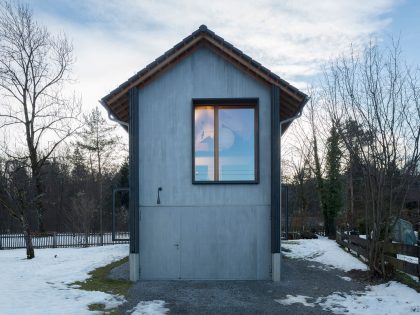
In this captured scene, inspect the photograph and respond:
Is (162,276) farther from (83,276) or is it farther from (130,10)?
(130,10)

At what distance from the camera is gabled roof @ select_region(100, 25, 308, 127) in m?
9.01

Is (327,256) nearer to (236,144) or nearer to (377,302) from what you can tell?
(377,302)

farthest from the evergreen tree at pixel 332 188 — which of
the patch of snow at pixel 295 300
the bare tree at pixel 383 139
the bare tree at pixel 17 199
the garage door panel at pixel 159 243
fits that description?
the bare tree at pixel 17 199

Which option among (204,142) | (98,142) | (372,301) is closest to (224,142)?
(204,142)

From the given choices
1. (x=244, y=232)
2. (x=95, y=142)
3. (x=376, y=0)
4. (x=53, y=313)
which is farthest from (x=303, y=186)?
(x=53, y=313)

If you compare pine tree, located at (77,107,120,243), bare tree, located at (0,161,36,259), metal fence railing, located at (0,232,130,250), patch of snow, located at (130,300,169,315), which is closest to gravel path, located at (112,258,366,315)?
patch of snow, located at (130,300,169,315)

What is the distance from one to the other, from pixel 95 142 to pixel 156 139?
89.1 ft

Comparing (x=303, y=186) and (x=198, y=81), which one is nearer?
(x=198, y=81)

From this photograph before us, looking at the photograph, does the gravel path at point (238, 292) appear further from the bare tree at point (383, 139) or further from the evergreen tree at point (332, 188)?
the evergreen tree at point (332, 188)

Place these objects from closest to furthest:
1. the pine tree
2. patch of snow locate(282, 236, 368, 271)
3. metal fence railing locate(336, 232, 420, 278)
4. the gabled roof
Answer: metal fence railing locate(336, 232, 420, 278) → the gabled roof → patch of snow locate(282, 236, 368, 271) → the pine tree

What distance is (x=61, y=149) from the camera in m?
35.2

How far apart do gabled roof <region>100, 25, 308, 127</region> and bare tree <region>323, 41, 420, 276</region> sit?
194 centimetres

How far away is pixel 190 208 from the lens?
9.09 metres

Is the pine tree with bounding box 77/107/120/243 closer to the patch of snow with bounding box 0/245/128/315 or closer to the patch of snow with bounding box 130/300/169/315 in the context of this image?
the patch of snow with bounding box 0/245/128/315
